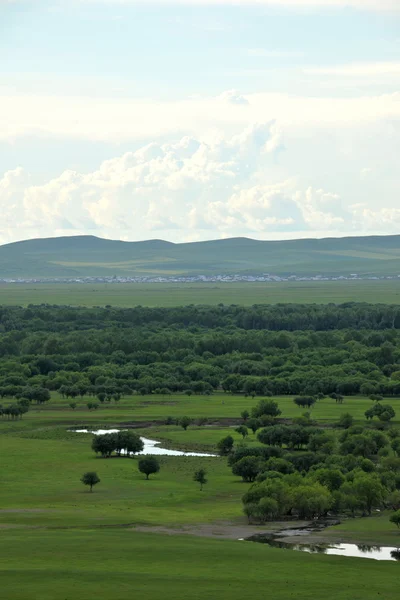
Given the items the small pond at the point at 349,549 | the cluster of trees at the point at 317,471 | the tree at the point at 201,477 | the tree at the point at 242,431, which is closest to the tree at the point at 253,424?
Answer: the tree at the point at 242,431

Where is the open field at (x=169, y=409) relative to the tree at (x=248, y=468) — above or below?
below

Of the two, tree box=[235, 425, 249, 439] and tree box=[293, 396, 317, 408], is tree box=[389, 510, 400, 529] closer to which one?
tree box=[235, 425, 249, 439]

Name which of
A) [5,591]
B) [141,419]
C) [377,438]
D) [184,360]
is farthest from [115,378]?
[5,591]

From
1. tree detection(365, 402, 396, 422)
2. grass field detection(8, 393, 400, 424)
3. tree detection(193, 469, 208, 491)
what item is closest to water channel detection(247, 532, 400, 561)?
tree detection(193, 469, 208, 491)

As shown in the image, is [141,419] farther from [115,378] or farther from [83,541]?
[83,541]

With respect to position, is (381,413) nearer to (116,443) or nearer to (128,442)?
(128,442)

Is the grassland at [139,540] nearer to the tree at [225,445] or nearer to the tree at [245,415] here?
the tree at [225,445]
